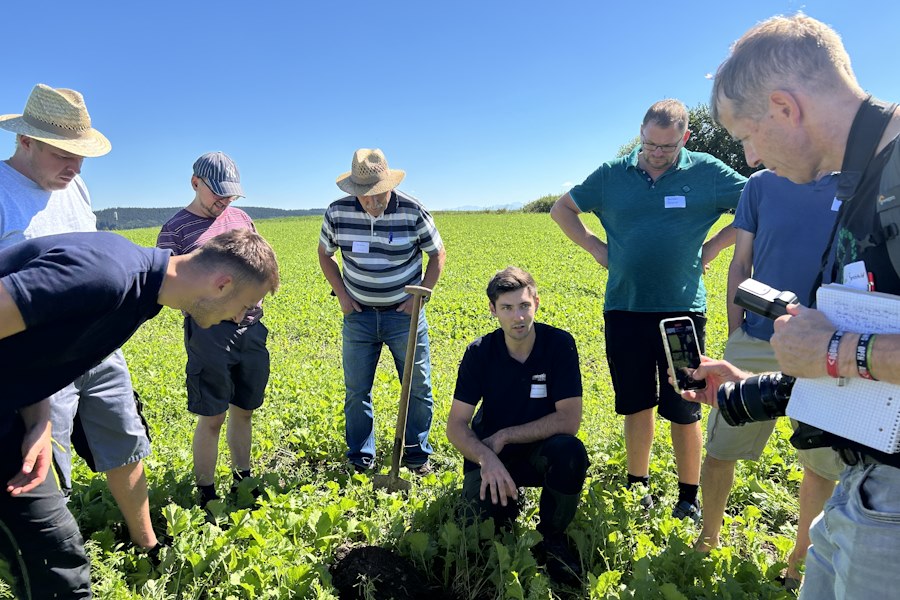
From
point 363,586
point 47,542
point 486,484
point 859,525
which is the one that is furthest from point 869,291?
point 47,542

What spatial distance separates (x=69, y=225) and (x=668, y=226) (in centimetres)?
330

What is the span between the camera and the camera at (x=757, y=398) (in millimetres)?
1731

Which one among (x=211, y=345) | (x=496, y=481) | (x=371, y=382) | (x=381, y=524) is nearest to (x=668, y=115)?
(x=496, y=481)

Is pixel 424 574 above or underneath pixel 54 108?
underneath

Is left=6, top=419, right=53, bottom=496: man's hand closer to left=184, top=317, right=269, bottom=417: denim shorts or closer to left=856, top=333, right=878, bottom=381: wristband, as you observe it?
left=184, top=317, right=269, bottom=417: denim shorts

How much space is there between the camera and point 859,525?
4.64 ft

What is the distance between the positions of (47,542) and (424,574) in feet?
5.46

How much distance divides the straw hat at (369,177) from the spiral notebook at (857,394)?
308 cm

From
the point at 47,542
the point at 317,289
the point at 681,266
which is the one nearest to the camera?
the point at 47,542

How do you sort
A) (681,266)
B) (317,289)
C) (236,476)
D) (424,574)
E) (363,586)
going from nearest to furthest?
(363,586) < (424,574) < (681,266) < (236,476) < (317,289)

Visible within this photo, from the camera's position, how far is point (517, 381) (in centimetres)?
332

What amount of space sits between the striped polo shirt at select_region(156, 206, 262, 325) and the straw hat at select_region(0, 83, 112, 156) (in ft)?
2.33

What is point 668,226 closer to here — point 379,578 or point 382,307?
point 382,307

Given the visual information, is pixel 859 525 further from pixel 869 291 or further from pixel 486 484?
pixel 486 484
